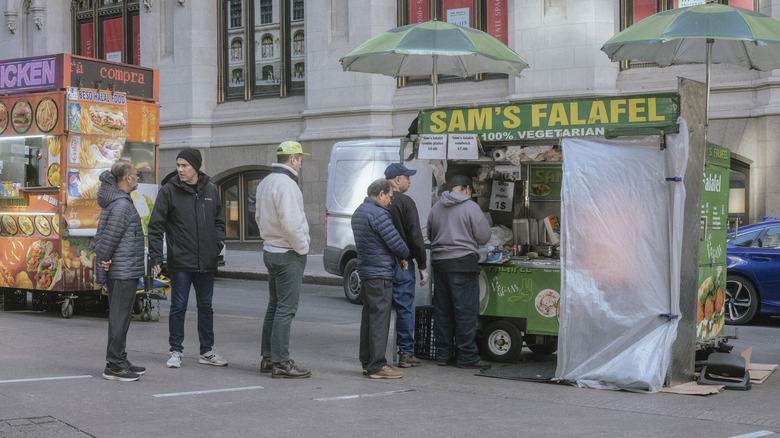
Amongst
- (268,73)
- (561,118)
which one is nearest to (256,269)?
(268,73)

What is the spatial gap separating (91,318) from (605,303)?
7576mm

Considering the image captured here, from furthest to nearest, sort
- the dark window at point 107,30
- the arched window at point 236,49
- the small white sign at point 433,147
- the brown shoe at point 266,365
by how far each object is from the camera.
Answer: the dark window at point 107,30 < the arched window at point 236,49 < the small white sign at point 433,147 < the brown shoe at point 266,365

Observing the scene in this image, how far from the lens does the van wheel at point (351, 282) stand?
15.5m

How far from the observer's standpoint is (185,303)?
352 inches

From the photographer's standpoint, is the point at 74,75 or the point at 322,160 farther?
the point at 322,160

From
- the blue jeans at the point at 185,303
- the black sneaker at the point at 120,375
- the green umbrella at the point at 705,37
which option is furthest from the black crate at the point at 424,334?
the green umbrella at the point at 705,37

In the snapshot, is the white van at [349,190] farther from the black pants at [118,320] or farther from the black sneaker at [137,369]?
the black pants at [118,320]

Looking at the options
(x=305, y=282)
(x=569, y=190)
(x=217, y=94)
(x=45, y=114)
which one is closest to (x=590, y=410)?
(x=569, y=190)

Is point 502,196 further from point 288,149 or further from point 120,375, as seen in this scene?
point 120,375

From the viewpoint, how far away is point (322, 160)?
23.7 m

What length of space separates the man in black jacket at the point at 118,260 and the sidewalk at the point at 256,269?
10730 millimetres

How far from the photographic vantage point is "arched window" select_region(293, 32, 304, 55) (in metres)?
25.5

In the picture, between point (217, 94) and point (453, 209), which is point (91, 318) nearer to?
point (453, 209)

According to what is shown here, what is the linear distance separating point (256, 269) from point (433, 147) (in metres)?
11.9
